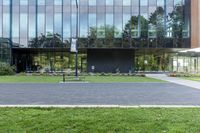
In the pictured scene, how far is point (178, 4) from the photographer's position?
51375 mm

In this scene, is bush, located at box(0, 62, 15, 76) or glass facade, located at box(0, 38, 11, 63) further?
glass facade, located at box(0, 38, 11, 63)

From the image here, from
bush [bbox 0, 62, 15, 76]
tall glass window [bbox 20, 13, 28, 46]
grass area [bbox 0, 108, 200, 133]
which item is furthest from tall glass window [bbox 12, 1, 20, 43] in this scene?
grass area [bbox 0, 108, 200, 133]

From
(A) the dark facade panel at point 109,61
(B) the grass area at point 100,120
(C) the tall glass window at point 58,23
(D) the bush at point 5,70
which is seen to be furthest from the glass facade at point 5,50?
(B) the grass area at point 100,120

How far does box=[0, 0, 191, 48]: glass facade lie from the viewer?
5088cm

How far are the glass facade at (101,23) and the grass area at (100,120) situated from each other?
39.7 m

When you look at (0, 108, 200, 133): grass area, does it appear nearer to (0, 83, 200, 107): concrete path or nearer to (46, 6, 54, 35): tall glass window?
(0, 83, 200, 107): concrete path

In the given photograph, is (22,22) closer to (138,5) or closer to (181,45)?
(138,5)

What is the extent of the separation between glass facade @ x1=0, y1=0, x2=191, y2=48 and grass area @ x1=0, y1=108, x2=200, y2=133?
39655 mm

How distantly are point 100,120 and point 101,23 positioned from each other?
138 ft

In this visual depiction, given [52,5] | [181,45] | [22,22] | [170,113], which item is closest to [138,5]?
[181,45]

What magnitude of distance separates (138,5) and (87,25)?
7.26m

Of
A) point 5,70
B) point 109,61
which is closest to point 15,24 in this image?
point 5,70

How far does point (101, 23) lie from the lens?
5103cm

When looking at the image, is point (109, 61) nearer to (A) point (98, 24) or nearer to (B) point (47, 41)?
(A) point (98, 24)
